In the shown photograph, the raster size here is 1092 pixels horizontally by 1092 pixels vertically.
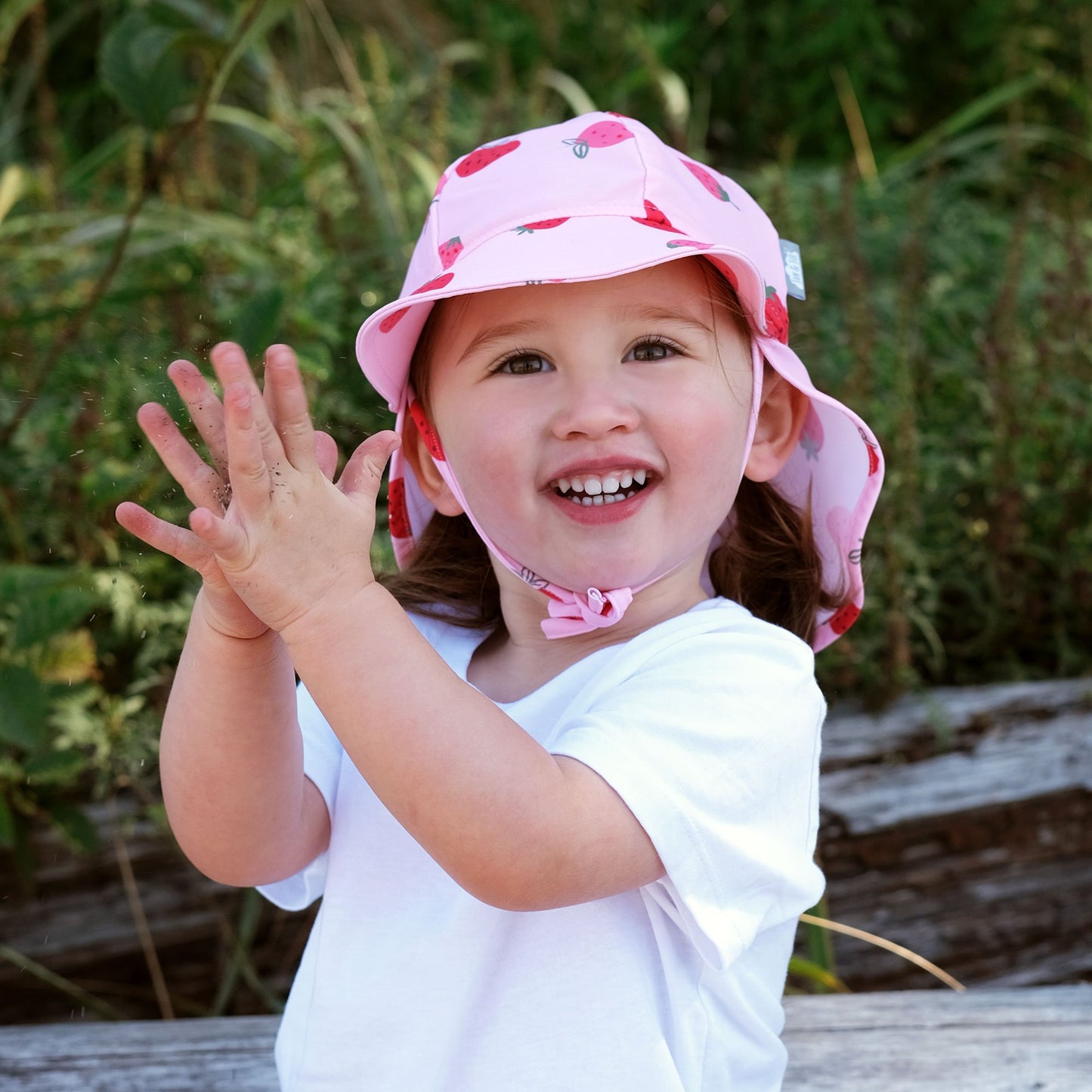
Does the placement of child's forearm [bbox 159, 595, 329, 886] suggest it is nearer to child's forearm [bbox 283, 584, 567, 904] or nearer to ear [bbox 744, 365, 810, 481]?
child's forearm [bbox 283, 584, 567, 904]

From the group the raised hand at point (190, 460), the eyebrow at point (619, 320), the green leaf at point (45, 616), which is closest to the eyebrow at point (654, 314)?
the eyebrow at point (619, 320)

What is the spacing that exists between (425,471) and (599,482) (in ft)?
1.03

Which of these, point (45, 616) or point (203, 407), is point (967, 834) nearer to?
point (45, 616)

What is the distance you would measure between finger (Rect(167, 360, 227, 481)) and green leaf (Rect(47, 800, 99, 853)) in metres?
1.29

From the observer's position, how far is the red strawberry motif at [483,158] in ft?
4.58

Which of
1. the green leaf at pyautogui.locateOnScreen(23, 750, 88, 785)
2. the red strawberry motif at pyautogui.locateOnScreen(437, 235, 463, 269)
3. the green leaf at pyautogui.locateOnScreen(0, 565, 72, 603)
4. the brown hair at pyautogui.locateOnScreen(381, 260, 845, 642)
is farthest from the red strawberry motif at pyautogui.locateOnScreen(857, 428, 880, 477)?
the green leaf at pyautogui.locateOnScreen(23, 750, 88, 785)

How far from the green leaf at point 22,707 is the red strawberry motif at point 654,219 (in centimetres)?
109

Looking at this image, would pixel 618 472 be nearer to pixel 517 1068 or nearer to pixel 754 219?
pixel 754 219

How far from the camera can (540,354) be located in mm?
1300

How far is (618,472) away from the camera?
1272 millimetres

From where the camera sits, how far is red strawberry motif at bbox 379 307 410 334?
138 cm

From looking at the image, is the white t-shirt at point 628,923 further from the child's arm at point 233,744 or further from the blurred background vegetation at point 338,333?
the blurred background vegetation at point 338,333

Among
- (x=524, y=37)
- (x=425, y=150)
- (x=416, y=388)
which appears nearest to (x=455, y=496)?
(x=416, y=388)

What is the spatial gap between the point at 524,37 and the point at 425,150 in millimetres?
1882
